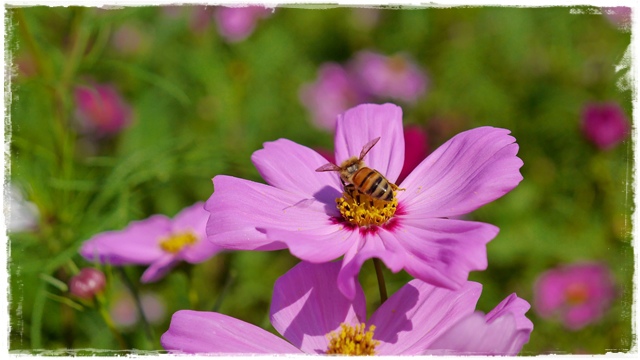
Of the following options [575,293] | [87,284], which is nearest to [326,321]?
[87,284]

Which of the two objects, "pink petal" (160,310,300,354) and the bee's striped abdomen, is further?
the bee's striped abdomen

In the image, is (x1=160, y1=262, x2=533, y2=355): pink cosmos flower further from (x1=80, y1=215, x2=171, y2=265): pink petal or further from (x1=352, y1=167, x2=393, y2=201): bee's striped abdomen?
(x1=80, y1=215, x2=171, y2=265): pink petal

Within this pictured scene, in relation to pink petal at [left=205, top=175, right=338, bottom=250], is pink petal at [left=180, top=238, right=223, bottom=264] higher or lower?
higher

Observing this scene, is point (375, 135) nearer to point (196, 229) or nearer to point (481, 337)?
point (481, 337)

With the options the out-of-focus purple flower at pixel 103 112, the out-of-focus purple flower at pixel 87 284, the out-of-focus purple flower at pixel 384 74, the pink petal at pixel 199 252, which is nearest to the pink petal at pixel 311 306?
the out-of-focus purple flower at pixel 87 284

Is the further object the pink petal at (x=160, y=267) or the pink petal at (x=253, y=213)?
the pink petal at (x=160, y=267)

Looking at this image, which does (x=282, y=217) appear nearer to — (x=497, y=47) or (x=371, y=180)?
(x=371, y=180)

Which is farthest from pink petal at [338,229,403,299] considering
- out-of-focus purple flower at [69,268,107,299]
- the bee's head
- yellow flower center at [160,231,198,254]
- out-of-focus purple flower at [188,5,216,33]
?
out-of-focus purple flower at [188,5,216,33]

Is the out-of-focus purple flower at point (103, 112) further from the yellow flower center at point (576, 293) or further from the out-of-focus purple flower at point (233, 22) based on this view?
the yellow flower center at point (576, 293)
